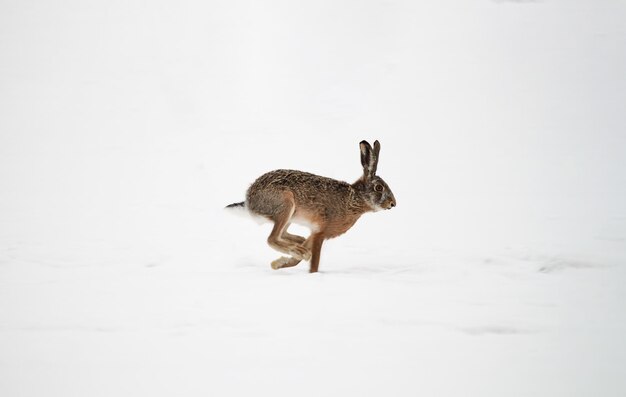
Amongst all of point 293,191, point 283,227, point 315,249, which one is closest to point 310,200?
point 293,191

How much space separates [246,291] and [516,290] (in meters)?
2.57

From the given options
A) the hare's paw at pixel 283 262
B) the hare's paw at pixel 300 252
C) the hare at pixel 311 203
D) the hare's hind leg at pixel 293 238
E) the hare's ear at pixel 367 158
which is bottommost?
the hare's paw at pixel 283 262

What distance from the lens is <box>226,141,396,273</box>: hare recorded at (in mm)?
7688

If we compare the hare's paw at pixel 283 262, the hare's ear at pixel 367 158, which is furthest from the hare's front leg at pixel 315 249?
the hare's ear at pixel 367 158

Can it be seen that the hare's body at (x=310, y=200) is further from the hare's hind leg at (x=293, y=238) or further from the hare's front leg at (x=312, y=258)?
the hare's hind leg at (x=293, y=238)

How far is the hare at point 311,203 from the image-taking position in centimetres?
769

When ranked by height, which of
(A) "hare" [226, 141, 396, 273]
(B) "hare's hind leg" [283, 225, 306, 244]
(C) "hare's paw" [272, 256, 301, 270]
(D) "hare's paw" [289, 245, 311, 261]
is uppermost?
(A) "hare" [226, 141, 396, 273]

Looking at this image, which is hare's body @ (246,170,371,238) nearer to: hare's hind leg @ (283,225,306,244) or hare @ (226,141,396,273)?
hare @ (226,141,396,273)

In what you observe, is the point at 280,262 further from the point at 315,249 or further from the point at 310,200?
the point at 310,200

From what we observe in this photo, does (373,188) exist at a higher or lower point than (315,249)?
higher

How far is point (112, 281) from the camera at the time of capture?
7375 millimetres

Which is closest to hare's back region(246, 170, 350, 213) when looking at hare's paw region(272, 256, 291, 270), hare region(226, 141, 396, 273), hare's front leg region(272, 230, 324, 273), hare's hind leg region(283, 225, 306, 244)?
hare region(226, 141, 396, 273)

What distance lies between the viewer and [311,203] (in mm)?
7816

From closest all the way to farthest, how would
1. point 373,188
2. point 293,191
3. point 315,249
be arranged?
point 293,191, point 315,249, point 373,188
